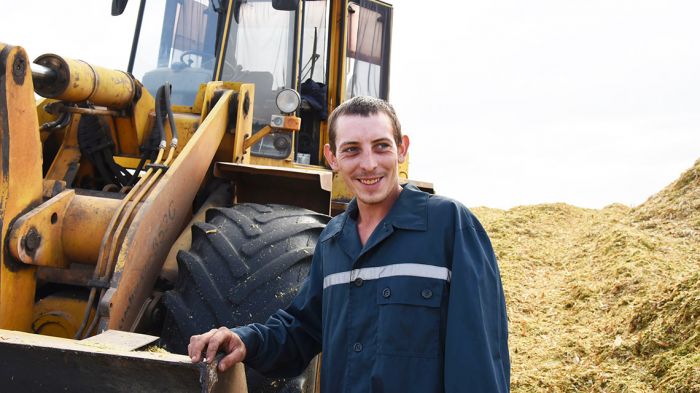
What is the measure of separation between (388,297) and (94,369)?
0.98 meters

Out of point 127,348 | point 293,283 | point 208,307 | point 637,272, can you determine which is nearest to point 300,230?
point 293,283

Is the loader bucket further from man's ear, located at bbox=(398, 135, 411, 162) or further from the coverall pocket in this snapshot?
man's ear, located at bbox=(398, 135, 411, 162)

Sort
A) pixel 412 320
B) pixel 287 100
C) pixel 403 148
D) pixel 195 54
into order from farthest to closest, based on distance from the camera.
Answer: pixel 195 54 < pixel 287 100 < pixel 403 148 < pixel 412 320

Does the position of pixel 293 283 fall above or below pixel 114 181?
below

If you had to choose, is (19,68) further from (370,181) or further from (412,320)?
(412,320)

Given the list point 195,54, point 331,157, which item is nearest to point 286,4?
point 195,54

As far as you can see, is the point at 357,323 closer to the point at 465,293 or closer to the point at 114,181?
the point at 465,293

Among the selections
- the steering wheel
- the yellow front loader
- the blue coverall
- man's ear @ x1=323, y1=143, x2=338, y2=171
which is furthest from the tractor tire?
the steering wheel

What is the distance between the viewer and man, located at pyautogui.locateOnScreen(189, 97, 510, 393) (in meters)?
2.13

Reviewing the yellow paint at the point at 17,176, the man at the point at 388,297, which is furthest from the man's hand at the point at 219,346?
the yellow paint at the point at 17,176

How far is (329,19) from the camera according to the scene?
20.4ft

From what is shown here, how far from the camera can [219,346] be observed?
2342mm

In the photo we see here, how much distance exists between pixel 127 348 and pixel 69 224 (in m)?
1.13

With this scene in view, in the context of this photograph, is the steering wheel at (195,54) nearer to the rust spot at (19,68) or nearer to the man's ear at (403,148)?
the rust spot at (19,68)
